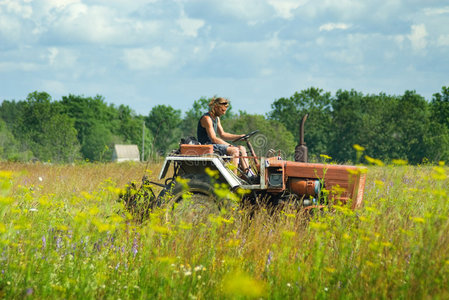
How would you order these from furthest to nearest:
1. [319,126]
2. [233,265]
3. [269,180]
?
[319,126] → [269,180] → [233,265]

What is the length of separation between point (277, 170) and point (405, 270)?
243 centimetres

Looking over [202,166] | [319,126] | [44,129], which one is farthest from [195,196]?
[44,129]

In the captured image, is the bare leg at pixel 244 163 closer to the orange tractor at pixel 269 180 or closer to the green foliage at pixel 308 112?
the orange tractor at pixel 269 180

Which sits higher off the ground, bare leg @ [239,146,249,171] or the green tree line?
the green tree line

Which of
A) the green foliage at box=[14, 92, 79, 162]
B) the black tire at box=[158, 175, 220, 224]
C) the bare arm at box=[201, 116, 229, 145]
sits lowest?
the black tire at box=[158, 175, 220, 224]

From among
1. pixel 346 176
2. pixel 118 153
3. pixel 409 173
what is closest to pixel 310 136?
pixel 118 153

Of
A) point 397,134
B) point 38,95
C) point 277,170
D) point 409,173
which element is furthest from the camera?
point 38,95

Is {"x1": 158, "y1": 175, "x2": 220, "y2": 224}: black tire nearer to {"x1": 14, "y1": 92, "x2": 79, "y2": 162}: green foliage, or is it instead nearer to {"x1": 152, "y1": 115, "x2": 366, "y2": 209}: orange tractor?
{"x1": 152, "y1": 115, "x2": 366, "y2": 209}: orange tractor

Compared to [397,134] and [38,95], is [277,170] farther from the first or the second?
[38,95]

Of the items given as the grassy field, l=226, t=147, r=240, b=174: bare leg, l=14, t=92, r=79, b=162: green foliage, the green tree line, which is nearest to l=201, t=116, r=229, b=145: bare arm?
l=226, t=147, r=240, b=174: bare leg

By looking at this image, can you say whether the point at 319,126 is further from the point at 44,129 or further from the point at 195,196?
the point at 195,196

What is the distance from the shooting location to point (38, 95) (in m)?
61.8

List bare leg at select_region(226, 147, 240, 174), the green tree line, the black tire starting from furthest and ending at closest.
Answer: the green tree line, bare leg at select_region(226, 147, 240, 174), the black tire

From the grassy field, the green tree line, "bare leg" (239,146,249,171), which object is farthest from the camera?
the green tree line
